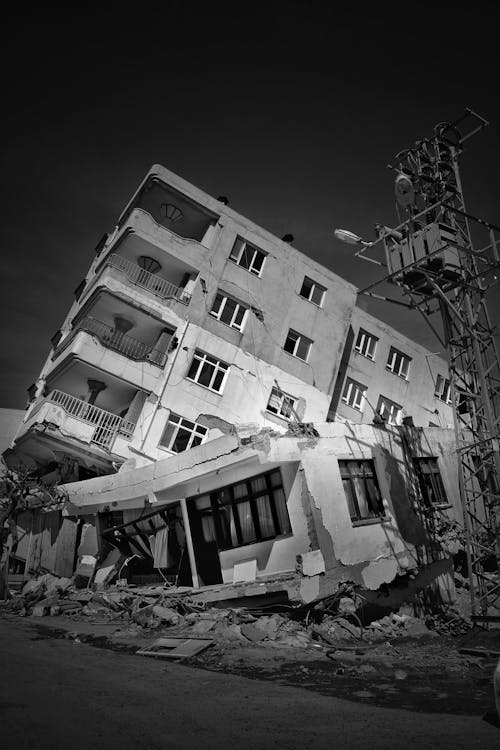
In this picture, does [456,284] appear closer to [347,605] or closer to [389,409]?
[347,605]

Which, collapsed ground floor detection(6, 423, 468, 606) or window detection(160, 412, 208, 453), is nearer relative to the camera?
collapsed ground floor detection(6, 423, 468, 606)

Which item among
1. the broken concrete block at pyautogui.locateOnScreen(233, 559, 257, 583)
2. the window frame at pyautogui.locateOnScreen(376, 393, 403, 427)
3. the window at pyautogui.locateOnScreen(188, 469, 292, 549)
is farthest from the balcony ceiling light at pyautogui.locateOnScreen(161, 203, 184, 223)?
the broken concrete block at pyautogui.locateOnScreen(233, 559, 257, 583)

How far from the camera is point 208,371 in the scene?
64.6 ft

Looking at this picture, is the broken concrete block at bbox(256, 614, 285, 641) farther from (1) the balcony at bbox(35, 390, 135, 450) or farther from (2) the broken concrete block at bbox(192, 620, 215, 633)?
(1) the balcony at bbox(35, 390, 135, 450)

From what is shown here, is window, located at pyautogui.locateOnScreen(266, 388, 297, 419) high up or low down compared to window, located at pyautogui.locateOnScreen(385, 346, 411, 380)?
down

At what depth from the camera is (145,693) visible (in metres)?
5.08

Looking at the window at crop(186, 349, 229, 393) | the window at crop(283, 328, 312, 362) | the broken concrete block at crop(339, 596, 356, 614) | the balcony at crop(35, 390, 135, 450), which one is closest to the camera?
the broken concrete block at crop(339, 596, 356, 614)

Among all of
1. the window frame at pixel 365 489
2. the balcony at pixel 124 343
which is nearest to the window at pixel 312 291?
the balcony at pixel 124 343

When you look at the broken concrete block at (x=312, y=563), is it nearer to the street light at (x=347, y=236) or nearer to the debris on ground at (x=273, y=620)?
the debris on ground at (x=273, y=620)

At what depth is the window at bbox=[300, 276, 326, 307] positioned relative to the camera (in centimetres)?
2400

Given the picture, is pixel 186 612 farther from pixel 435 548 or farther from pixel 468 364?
pixel 468 364

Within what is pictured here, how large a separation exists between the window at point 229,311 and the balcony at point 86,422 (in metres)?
6.89

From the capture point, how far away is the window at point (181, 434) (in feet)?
59.4

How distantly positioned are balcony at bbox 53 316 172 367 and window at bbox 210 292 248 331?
2.82 meters
